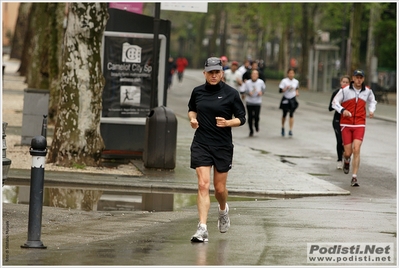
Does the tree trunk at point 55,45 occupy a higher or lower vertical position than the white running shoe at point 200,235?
higher

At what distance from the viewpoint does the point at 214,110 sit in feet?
32.6

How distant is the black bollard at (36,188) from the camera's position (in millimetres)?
9125

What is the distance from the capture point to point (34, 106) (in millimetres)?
19359

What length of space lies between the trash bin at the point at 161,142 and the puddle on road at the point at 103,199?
6.70 feet

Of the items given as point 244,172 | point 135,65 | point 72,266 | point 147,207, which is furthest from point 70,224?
point 135,65

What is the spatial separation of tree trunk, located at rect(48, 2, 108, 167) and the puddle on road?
2027 mm

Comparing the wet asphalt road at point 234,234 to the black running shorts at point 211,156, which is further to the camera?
the black running shorts at point 211,156

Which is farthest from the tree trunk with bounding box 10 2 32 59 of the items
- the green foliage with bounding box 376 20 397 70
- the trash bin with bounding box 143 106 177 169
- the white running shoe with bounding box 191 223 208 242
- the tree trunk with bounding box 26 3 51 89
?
the white running shoe with bounding box 191 223 208 242

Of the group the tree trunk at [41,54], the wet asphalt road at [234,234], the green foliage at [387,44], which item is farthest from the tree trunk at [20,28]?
the wet asphalt road at [234,234]

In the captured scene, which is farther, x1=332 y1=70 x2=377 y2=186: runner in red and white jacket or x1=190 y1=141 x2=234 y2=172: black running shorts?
x1=332 y1=70 x2=377 y2=186: runner in red and white jacket

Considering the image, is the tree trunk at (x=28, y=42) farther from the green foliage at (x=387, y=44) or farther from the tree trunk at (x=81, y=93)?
the tree trunk at (x=81, y=93)

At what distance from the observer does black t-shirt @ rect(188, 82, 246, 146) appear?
9953 mm

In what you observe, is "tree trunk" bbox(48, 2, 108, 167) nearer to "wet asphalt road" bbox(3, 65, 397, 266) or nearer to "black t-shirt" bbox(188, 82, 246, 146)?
"wet asphalt road" bbox(3, 65, 397, 266)

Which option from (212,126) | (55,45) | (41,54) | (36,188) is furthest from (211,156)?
(41,54)
